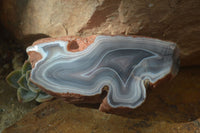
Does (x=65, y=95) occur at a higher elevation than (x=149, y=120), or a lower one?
higher

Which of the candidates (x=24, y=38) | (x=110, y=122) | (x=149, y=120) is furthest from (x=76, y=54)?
(x=24, y=38)

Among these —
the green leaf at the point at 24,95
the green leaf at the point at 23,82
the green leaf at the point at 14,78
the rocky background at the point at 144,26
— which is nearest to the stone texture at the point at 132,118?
the rocky background at the point at 144,26

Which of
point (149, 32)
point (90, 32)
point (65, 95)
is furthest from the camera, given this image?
point (90, 32)

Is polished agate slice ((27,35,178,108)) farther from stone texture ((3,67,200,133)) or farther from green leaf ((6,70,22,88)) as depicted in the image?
green leaf ((6,70,22,88))

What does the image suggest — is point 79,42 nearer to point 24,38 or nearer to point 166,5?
point 166,5

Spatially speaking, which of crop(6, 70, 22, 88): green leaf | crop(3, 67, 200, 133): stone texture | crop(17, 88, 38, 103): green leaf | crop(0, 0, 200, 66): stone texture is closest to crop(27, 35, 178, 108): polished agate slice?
crop(3, 67, 200, 133): stone texture

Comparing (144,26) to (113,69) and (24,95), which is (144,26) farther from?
(24,95)

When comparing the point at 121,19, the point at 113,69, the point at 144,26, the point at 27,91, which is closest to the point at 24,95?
the point at 27,91
